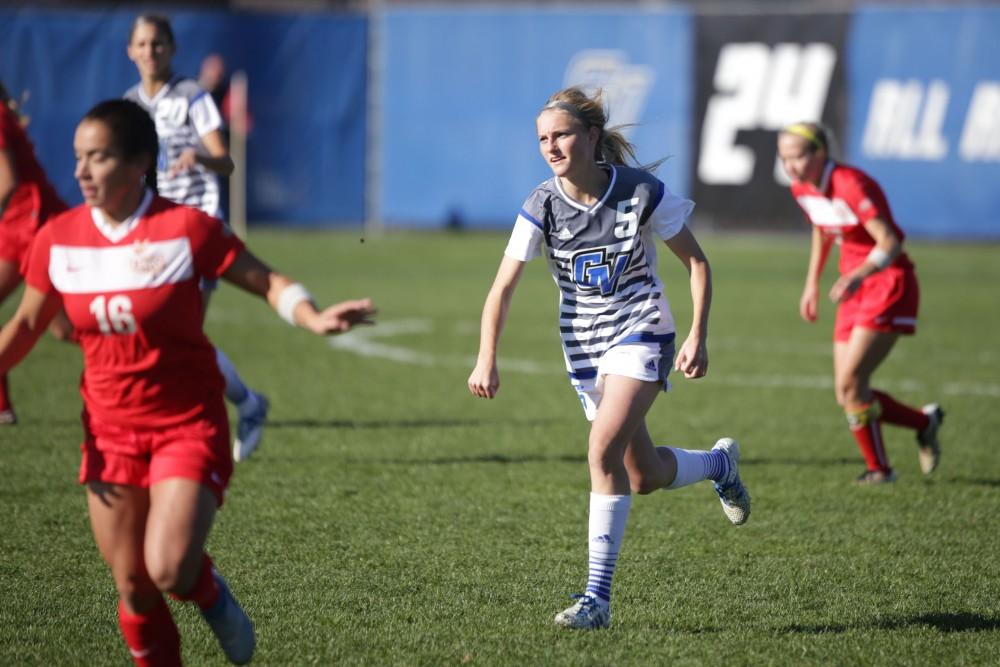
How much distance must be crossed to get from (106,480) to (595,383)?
6.66 ft

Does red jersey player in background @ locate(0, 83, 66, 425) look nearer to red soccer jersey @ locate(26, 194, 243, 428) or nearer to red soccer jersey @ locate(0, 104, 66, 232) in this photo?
red soccer jersey @ locate(0, 104, 66, 232)

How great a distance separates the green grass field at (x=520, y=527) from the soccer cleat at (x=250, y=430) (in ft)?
0.30

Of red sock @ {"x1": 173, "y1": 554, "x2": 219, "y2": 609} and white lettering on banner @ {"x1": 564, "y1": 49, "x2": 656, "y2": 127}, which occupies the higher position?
red sock @ {"x1": 173, "y1": 554, "x2": 219, "y2": 609}

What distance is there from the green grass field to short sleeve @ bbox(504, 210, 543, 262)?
1394 millimetres

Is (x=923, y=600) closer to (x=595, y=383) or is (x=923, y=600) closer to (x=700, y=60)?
(x=595, y=383)

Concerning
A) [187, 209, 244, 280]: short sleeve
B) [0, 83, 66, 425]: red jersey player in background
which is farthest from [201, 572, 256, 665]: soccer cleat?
[0, 83, 66, 425]: red jersey player in background

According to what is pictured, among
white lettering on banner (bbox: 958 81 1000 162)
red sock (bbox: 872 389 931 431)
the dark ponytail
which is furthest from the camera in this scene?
white lettering on banner (bbox: 958 81 1000 162)

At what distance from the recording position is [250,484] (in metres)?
7.47

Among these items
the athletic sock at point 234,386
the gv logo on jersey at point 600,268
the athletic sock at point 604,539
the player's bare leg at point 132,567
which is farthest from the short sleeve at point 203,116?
the player's bare leg at point 132,567

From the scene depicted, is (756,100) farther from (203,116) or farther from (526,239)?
(526,239)

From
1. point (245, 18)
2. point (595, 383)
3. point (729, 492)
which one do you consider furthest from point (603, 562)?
point (245, 18)

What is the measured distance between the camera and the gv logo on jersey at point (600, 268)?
524 centimetres

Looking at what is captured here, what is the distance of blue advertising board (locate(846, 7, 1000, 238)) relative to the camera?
2328 cm

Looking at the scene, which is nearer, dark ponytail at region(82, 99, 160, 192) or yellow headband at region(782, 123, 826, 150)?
dark ponytail at region(82, 99, 160, 192)
